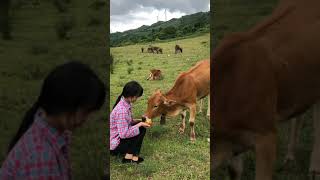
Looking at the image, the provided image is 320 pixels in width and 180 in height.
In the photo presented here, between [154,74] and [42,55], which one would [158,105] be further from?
[42,55]

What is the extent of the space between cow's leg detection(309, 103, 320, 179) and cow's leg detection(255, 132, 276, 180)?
53 cm

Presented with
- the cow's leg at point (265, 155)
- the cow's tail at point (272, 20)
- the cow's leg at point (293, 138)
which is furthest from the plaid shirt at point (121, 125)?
the cow's leg at point (265, 155)

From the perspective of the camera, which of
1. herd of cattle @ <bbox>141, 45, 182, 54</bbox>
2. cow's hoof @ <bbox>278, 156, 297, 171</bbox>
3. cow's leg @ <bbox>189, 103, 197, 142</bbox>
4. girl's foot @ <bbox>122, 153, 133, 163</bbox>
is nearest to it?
cow's hoof @ <bbox>278, 156, 297, 171</bbox>

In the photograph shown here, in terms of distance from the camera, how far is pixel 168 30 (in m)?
4.26

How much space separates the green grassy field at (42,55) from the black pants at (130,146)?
0.40 ft

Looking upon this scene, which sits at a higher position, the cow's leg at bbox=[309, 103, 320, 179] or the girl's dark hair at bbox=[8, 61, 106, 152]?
the girl's dark hair at bbox=[8, 61, 106, 152]

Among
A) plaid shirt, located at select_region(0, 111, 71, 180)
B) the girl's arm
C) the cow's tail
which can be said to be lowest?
the girl's arm

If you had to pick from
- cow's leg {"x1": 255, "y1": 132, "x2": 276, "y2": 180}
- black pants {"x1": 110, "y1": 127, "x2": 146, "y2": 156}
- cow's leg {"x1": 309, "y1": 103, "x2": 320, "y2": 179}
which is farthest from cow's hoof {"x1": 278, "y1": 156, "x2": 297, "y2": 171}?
black pants {"x1": 110, "y1": 127, "x2": 146, "y2": 156}

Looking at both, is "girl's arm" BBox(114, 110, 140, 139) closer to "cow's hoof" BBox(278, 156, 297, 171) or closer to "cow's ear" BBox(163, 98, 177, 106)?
"cow's ear" BBox(163, 98, 177, 106)

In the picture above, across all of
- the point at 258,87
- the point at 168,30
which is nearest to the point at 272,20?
the point at 258,87

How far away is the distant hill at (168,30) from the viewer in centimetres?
373

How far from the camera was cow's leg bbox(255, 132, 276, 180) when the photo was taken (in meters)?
2.08

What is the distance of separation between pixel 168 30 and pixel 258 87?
223cm

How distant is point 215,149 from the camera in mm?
2154
